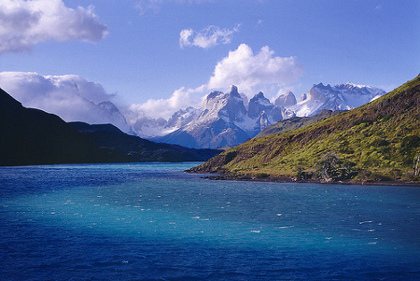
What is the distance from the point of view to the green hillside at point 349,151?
348ft

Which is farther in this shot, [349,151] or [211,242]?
[349,151]

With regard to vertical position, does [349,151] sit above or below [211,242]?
above

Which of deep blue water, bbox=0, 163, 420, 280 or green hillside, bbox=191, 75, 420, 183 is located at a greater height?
green hillside, bbox=191, 75, 420, 183

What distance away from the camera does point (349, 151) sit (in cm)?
12425

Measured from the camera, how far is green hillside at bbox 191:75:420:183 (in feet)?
348

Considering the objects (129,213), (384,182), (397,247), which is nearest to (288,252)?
(397,247)

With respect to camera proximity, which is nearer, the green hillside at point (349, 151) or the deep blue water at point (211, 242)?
the deep blue water at point (211, 242)

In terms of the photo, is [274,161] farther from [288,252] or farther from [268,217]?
[288,252]

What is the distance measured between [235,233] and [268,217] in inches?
435

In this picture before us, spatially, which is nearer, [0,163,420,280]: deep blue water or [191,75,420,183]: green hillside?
[0,163,420,280]: deep blue water

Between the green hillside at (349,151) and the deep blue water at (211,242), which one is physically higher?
the green hillside at (349,151)

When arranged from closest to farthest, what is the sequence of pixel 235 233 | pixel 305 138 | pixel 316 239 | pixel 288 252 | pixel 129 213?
pixel 288 252, pixel 316 239, pixel 235 233, pixel 129 213, pixel 305 138

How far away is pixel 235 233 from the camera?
37.3m

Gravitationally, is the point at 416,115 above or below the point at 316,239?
above
